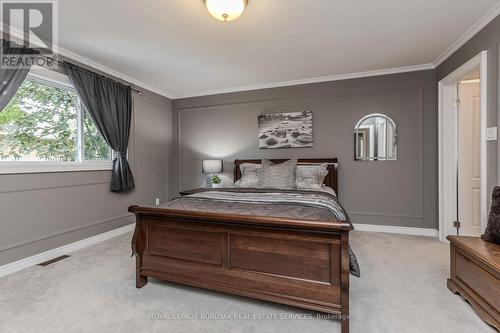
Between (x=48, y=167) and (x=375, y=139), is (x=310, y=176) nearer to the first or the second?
(x=375, y=139)

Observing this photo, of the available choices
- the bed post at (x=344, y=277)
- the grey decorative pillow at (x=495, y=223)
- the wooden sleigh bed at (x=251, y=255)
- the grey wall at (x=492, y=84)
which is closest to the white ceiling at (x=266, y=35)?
the grey wall at (x=492, y=84)

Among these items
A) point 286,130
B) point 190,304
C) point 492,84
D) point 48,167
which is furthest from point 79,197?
point 492,84

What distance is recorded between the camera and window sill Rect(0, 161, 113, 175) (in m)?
2.49

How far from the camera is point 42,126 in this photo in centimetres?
287

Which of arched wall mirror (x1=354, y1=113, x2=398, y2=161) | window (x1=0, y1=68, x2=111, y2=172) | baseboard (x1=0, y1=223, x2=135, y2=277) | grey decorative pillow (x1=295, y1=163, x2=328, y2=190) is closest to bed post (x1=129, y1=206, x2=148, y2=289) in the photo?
baseboard (x1=0, y1=223, x2=135, y2=277)

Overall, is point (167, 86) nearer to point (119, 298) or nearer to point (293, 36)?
point (293, 36)

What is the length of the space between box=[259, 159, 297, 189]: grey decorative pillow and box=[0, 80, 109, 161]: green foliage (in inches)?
94.5

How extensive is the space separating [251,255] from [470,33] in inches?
126

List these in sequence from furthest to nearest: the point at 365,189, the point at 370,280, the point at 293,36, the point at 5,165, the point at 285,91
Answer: the point at 285,91 < the point at 365,189 < the point at 293,36 < the point at 5,165 < the point at 370,280

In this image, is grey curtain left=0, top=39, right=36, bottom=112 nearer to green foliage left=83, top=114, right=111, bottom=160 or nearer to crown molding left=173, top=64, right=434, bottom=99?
green foliage left=83, top=114, right=111, bottom=160

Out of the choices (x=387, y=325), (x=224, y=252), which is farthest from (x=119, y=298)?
(x=387, y=325)

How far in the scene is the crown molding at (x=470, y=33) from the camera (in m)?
2.25

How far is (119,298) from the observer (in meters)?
2.01

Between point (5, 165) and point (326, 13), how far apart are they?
344cm
